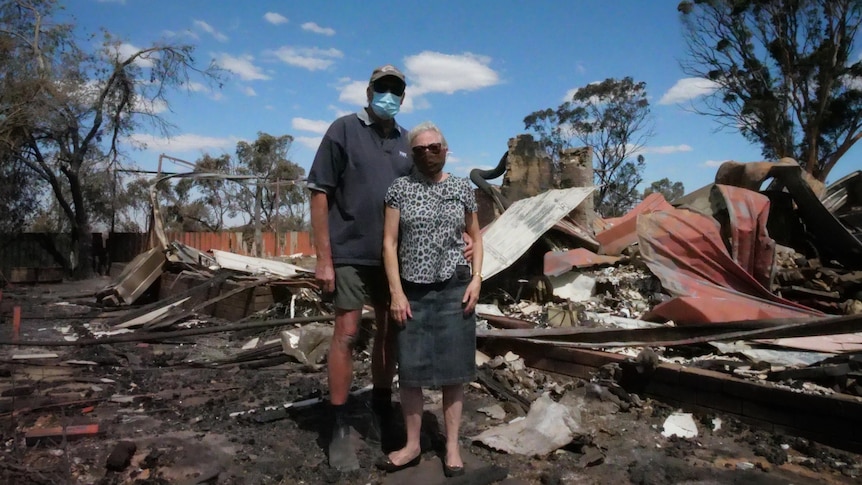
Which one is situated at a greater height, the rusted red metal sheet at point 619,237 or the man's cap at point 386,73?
the man's cap at point 386,73

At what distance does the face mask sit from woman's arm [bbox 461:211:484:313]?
2.26 ft

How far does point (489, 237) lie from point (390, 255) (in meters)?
4.56

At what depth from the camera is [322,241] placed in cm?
291

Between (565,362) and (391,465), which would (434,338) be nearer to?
(391,465)

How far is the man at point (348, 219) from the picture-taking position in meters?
2.93

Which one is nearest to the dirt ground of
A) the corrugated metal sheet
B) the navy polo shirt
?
the navy polo shirt

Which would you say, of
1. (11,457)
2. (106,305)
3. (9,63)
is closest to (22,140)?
(9,63)

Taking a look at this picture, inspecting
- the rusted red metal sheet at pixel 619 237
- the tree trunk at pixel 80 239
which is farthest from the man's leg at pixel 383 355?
the tree trunk at pixel 80 239

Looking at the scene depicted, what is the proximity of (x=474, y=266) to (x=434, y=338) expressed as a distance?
410 mm

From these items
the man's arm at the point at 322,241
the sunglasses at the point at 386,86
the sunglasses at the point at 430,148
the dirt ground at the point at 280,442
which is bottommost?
the dirt ground at the point at 280,442

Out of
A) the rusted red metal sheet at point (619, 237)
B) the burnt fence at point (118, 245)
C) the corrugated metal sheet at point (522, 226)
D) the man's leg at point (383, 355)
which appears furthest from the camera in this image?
the burnt fence at point (118, 245)

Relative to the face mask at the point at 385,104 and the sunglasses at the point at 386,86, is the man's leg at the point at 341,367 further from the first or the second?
the sunglasses at the point at 386,86

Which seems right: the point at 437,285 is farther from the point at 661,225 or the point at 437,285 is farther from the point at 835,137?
the point at 835,137

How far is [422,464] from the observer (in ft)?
9.44
